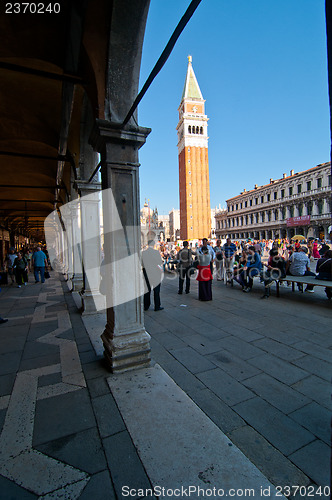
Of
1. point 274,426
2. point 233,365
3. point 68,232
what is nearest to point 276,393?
point 274,426

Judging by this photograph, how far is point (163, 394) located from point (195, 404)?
0.34 metres

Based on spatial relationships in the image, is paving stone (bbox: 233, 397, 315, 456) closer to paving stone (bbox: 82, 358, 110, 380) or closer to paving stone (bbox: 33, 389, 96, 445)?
paving stone (bbox: 33, 389, 96, 445)

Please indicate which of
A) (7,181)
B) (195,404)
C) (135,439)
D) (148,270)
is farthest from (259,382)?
(7,181)

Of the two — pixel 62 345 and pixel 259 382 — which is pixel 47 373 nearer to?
pixel 62 345

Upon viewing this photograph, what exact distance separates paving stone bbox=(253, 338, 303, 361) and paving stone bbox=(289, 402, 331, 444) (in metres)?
0.94

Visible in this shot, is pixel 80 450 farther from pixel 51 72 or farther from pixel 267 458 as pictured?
pixel 51 72

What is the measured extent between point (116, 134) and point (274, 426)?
10.9 feet

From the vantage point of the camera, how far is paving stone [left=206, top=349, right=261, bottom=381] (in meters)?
2.75

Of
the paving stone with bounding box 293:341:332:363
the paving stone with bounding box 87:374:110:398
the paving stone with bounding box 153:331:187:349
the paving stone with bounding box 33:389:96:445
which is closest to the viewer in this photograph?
the paving stone with bounding box 33:389:96:445

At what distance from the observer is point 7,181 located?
979 cm

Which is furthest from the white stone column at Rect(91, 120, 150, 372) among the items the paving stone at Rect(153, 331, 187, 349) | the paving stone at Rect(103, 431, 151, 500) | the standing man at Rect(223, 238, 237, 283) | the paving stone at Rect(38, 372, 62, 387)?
the standing man at Rect(223, 238, 237, 283)

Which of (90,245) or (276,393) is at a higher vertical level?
(90,245)

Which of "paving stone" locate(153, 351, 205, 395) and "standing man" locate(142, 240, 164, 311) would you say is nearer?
"paving stone" locate(153, 351, 205, 395)

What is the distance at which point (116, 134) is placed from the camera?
281cm
